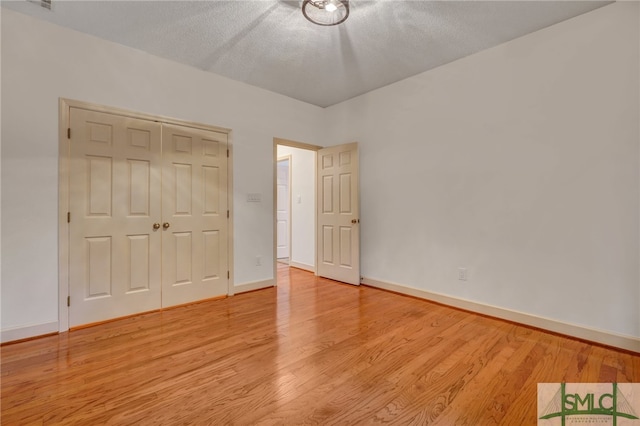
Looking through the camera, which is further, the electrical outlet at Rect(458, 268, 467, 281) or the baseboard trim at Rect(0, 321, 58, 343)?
the electrical outlet at Rect(458, 268, 467, 281)

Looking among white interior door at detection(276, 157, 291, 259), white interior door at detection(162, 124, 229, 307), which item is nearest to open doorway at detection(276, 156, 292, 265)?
white interior door at detection(276, 157, 291, 259)

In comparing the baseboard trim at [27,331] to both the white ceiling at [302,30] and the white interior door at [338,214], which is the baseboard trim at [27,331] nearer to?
the white ceiling at [302,30]

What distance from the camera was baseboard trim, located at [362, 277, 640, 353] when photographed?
226 cm

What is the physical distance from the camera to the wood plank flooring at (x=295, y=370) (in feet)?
5.15

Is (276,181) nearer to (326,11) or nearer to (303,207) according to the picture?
(303,207)

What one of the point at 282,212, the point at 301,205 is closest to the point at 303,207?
the point at 301,205

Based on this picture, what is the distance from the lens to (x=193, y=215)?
3.37 metres

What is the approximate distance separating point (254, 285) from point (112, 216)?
1.79 metres

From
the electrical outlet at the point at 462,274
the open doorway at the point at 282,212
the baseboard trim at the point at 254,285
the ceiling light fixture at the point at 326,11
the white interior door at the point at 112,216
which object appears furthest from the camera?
the open doorway at the point at 282,212

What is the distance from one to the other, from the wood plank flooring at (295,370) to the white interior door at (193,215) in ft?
1.48

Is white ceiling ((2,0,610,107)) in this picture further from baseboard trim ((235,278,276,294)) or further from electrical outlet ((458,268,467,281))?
baseboard trim ((235,278,276,294))

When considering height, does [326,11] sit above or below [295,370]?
above

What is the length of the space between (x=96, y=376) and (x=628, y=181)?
160 inches

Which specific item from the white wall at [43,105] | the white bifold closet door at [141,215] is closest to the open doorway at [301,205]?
the white bifold closet door at [141,215]
